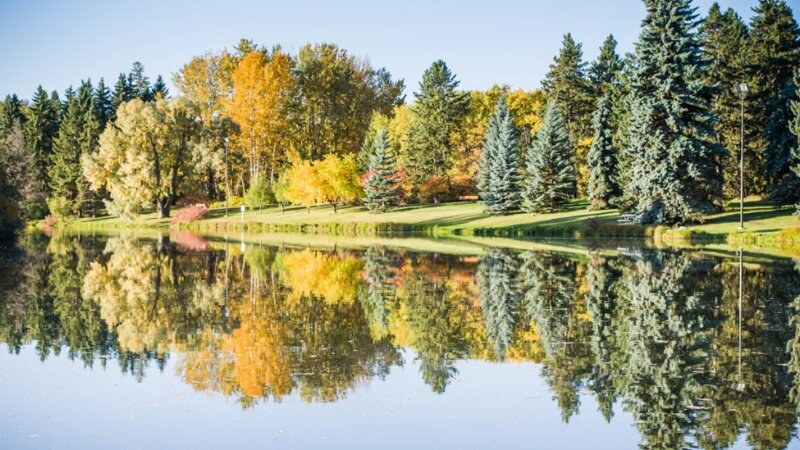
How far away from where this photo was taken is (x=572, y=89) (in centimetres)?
6938

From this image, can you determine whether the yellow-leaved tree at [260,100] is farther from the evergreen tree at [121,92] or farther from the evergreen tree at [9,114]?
the evergreen tree at [9,114]

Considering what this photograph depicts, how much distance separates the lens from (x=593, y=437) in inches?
361

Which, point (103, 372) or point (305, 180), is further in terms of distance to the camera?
point (305, 180)

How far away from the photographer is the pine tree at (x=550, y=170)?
192 feet

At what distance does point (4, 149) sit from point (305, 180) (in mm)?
32319

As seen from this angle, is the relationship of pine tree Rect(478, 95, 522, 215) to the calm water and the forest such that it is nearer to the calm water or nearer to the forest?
the forest

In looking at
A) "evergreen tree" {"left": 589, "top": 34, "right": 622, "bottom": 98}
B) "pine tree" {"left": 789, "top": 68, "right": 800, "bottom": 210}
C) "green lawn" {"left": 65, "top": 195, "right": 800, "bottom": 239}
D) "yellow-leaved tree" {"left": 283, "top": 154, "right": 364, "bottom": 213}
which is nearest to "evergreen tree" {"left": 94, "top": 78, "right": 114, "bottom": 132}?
"green lawn" {"left": 65, "top": 195, "right": 800, "bottom": 239}

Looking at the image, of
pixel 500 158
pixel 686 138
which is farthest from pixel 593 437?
pixel 500 158

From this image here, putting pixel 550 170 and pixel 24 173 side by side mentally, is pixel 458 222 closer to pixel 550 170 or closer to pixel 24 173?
pixel 550 170

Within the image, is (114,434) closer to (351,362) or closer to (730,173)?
(351,362)

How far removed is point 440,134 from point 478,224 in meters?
21.5

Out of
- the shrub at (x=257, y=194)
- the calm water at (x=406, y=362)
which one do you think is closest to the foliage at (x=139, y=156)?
the shrub at (x=257, y=194)

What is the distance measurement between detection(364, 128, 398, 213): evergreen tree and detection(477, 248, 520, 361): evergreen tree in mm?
35297

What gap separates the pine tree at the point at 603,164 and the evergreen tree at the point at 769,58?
9.36 metres
